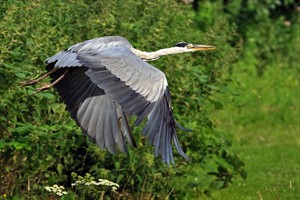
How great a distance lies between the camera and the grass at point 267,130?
9.45 m

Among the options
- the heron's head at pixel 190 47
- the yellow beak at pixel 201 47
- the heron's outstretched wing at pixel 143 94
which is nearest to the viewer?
the heron's outstretched wing at pixel 143 94

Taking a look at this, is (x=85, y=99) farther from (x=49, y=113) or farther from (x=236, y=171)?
(x=236, y=171)

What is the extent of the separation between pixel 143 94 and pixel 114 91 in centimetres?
19

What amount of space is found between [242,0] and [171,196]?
9.01 m

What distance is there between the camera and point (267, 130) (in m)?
13.1

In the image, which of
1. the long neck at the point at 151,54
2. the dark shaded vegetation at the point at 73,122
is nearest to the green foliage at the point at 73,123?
the dark shaded vegetation at the point at 73,122

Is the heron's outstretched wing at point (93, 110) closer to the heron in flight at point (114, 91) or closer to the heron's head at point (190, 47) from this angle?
the heron in flight at point (114, 91)

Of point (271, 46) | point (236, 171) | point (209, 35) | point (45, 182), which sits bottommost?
point (271, 46)

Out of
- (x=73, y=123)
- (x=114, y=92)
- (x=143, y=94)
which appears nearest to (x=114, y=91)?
(x=114, y=92)

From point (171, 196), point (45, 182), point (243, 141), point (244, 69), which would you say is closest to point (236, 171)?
point (171, 196)

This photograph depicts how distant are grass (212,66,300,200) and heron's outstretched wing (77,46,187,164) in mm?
1906

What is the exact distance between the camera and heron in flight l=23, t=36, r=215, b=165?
6.44 m

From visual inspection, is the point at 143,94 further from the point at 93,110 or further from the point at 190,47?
the point at 190,47

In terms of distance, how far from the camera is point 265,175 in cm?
1020
